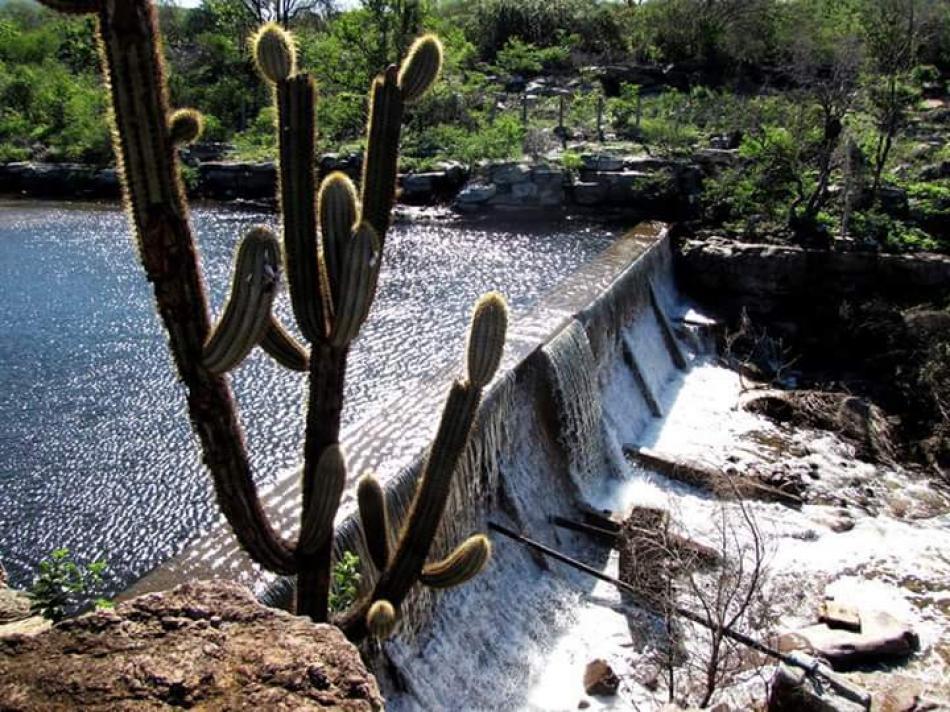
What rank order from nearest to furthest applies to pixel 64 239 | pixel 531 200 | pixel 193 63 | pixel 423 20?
1. pixel 64 239
2. pixel 531 200
3. pixel 423 20
4. pixel 193 63

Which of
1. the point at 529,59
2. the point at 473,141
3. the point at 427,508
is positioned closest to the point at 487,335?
the point at 427,508

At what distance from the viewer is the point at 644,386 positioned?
12836 millimetres

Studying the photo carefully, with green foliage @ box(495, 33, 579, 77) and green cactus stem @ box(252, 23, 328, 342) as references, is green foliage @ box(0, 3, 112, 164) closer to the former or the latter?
green foliage @ box(495, 33, 579, 77)

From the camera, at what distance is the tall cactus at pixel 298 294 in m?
2.89

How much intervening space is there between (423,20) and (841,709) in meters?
28.6

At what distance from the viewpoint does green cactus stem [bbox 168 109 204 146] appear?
2.95 meters

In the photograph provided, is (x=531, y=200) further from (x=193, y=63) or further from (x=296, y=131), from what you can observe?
(x=193, y=63)

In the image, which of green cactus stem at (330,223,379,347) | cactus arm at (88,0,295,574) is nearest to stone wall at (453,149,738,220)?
green cactus stem at (330,223,379,347)

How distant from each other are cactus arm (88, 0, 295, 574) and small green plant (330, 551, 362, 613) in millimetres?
2243

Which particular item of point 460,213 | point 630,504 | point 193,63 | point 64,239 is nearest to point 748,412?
point 630,504

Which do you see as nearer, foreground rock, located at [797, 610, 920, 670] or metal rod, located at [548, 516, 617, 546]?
foreground rock, located at [797, 610, 920, 670]

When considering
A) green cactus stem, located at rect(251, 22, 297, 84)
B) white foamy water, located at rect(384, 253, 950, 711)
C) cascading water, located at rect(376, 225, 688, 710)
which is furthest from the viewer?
white foamy water, located at rect(384, 253, 950, 711)

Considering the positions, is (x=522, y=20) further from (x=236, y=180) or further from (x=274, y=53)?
(x=274, y=53)

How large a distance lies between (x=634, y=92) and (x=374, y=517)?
25812 mm
